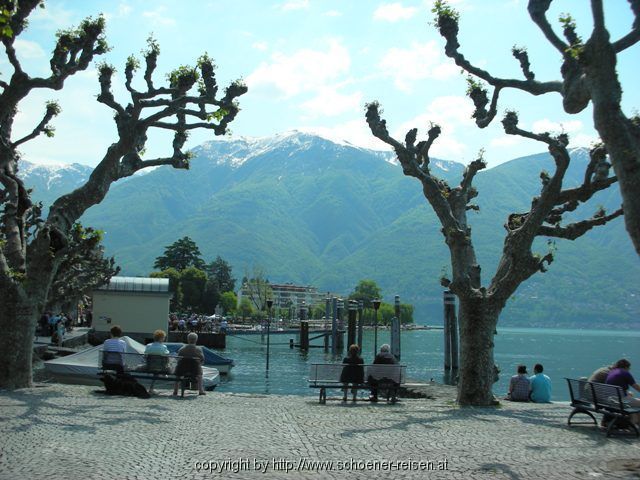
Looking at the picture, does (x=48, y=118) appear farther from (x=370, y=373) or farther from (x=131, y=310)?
(x=131, y=310)

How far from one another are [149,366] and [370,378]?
5114 millimetres

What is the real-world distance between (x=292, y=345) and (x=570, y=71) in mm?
58573

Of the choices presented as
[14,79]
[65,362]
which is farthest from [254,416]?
[65,362]

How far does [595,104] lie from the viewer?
9.28 metres

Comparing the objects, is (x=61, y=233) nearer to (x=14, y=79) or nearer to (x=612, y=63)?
(x=14, y=79)

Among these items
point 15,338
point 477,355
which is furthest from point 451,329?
point 15,338

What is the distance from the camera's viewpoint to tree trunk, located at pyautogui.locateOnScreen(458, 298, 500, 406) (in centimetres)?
1495

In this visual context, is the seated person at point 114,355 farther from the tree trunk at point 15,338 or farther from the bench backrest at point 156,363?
the tree trunk at point 15,338

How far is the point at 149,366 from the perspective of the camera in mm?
→ 15312

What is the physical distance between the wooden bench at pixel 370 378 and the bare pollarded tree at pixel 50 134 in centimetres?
656

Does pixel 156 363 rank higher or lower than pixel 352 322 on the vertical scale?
lower

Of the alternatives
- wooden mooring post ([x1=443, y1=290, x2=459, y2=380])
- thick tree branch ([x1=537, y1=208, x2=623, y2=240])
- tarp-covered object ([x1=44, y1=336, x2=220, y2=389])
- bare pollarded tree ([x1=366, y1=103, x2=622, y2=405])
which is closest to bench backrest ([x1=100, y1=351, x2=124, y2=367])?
tarp-covered object ([x1=44, y1=336, x2=220, y2=389])

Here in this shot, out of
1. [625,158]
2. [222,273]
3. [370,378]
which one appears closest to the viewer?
[625,158]

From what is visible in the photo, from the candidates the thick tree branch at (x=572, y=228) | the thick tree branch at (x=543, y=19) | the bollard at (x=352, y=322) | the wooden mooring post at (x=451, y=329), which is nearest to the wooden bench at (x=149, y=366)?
the thick tree branch at (x=572, y=228)
